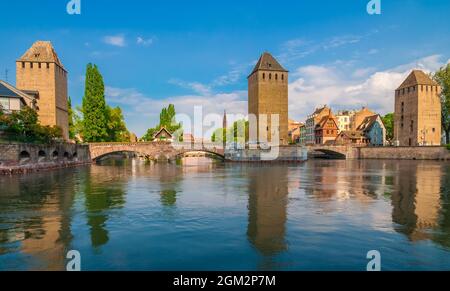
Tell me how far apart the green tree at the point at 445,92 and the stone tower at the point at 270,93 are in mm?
40673

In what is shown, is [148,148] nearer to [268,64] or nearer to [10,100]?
[10,100]

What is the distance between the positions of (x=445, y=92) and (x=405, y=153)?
63.8 feet

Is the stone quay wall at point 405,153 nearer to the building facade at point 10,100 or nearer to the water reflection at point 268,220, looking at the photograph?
the water reflection at point 268,220

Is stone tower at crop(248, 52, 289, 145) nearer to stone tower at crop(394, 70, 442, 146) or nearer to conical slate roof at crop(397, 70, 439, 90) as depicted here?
stone tower at crop(394, 70, 442, 146)

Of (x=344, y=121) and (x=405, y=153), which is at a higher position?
(x=344, y=121)

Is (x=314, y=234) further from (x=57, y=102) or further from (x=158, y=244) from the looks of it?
(x=57, y=102)

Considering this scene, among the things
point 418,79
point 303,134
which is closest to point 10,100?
point 418,79

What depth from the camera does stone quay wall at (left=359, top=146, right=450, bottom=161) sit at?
2687 inches

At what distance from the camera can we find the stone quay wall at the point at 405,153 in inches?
2687

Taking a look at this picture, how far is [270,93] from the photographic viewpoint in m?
66.8

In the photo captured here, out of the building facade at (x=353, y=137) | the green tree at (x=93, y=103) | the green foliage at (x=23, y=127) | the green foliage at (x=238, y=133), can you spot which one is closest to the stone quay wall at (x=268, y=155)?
the green foliage at (x=238, y=133)

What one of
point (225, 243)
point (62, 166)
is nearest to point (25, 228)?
point (225, 243)
